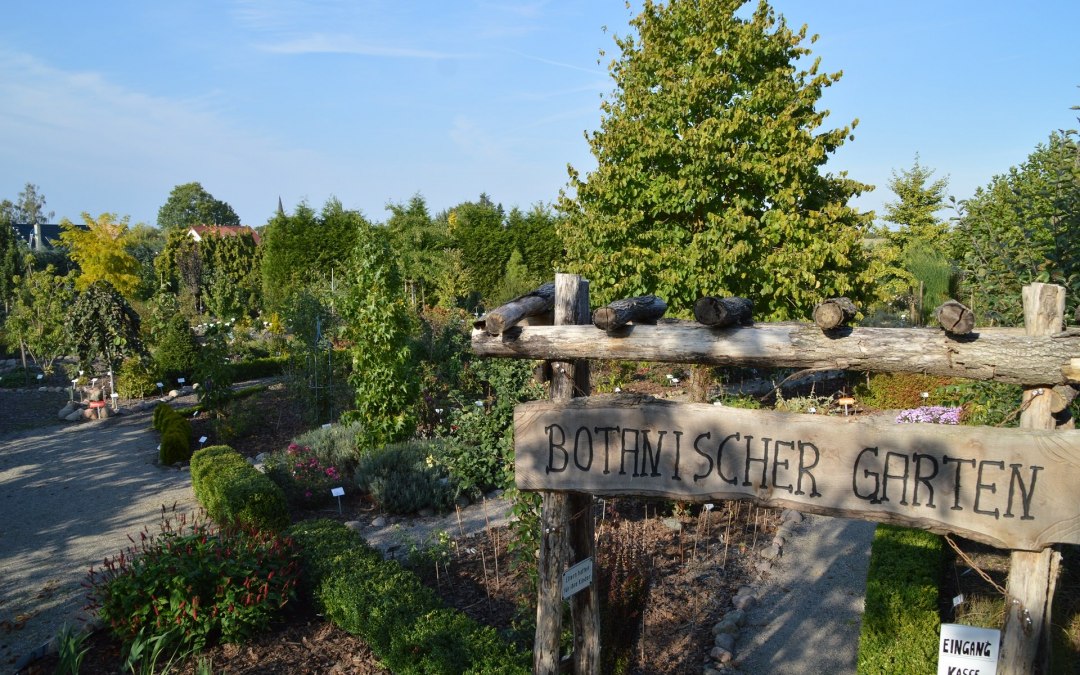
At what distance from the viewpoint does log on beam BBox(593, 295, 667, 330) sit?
329 centimetres

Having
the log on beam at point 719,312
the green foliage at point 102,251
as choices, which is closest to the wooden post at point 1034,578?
the log on beam at point 719,312

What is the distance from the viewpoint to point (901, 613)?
196 inches

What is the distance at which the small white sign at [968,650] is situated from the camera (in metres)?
3.11

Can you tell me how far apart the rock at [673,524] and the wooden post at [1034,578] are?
4.36 meters

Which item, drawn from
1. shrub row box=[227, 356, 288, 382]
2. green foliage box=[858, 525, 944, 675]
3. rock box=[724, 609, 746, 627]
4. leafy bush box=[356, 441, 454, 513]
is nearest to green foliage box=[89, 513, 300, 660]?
leafy bush box=[356, 441, 454, 513]


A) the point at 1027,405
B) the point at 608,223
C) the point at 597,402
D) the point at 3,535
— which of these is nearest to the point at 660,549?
the point at 597,402

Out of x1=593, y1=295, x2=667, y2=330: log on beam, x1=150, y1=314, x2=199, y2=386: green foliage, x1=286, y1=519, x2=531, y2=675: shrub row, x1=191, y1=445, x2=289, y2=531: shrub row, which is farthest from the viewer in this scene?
x1=150, y1=314, x2=199, y2=386: green foliage

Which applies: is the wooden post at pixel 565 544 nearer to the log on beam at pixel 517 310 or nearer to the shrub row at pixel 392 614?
the log on beam at pixel 517 310

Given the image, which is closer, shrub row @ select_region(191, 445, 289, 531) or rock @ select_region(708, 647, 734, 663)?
rock @ select_region(708, 647, 734, 663)

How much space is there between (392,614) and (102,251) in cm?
1964

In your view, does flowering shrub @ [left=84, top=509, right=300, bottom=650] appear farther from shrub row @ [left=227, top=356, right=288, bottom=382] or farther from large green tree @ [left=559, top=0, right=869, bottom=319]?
shrub row @ [left=227, top=356, right=288, bottom=382]

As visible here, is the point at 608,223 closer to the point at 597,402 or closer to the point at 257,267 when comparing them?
the point at 597,402

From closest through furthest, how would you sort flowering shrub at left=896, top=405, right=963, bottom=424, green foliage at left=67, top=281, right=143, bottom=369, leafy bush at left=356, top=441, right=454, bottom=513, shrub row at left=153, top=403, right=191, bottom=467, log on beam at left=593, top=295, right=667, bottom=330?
log on beam at left=593, top=295, right=667, bottom=330 < leafy bush at left=356, top=441, right=454, bottom=513 < flowering shrub at left=896, top=405, right=963, bottom=424 < shrub row at left=153, top=403, right=191, bottom=467 < green foliage at left=67, top=281, right=143, bottom=369

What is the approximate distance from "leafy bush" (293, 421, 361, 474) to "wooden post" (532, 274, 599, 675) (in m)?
6.16
